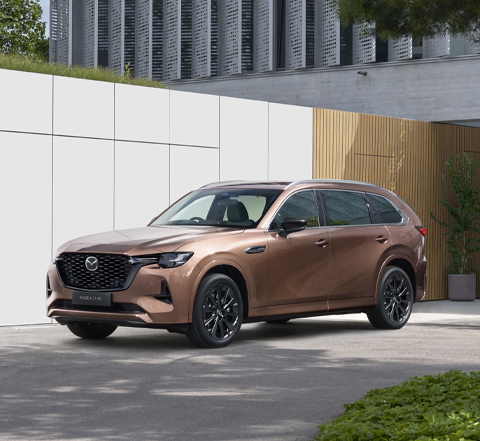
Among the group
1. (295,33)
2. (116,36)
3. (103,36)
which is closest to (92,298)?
(295,33)

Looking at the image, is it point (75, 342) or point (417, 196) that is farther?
point (417, 196)

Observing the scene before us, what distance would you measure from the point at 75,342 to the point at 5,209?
9.78ft

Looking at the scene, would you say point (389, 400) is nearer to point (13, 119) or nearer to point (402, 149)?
point (13, 119)

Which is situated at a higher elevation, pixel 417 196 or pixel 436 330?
pixel 417 196

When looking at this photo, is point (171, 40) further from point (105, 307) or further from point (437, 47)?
point (105, 307)

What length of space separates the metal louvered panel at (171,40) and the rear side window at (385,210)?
53.0ft

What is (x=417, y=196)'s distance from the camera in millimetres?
18516

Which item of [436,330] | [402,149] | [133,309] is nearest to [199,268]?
[133,309]

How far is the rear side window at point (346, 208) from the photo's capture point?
11.6 metres

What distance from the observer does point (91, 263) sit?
9.72 metres

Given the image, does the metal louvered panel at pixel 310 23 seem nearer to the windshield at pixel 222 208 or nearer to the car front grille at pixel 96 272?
the windshield at pixel 222 208

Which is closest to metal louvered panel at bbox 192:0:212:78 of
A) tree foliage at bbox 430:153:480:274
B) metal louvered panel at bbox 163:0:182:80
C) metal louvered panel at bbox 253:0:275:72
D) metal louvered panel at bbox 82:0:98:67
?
metal louvered panel at bbox 163:0:182:80

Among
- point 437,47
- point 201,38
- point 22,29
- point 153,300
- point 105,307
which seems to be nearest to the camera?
point 153,300

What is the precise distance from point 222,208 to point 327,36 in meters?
15.1
